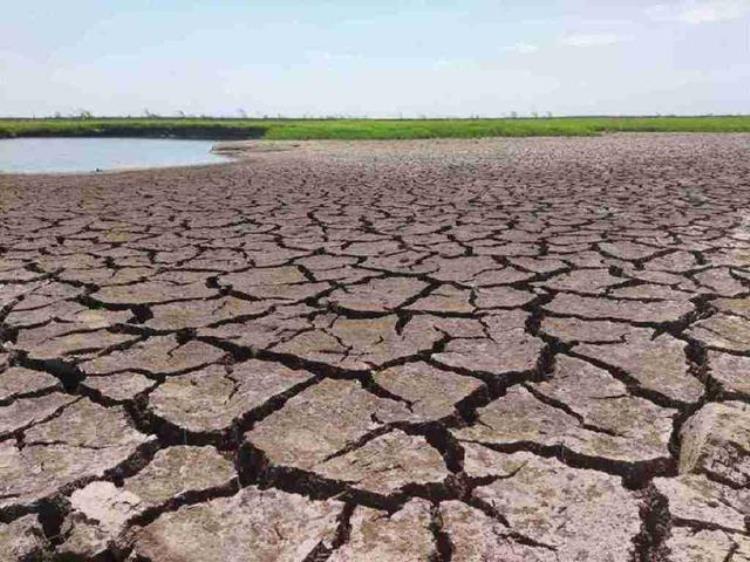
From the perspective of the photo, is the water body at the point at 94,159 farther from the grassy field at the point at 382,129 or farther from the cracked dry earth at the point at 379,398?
the cracked dry earth at the point at 379,398

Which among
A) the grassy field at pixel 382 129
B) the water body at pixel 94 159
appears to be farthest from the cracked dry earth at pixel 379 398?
the grassy field at pixel 382 129

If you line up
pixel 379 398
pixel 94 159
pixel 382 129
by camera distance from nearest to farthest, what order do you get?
pixel 379 398 → pixel 94 159 → pixel 382 129

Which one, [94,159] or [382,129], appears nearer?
[94,159]

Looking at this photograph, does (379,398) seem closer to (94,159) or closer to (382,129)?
(94,159)

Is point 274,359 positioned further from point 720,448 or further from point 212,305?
point 720,448

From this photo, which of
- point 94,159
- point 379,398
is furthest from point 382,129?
point 379,398

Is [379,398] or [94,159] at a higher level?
[379,398]

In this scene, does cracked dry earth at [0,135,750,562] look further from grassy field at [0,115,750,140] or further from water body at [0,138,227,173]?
grassy field at [0,115,750,140]

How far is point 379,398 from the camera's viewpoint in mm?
1862

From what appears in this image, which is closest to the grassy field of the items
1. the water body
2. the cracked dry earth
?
the water body

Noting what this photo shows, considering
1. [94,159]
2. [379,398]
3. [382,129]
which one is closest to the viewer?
[379,398]

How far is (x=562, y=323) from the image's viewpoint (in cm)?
244

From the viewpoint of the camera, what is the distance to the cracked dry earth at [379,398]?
130 cm

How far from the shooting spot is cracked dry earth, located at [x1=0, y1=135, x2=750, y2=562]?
4.27 ft
